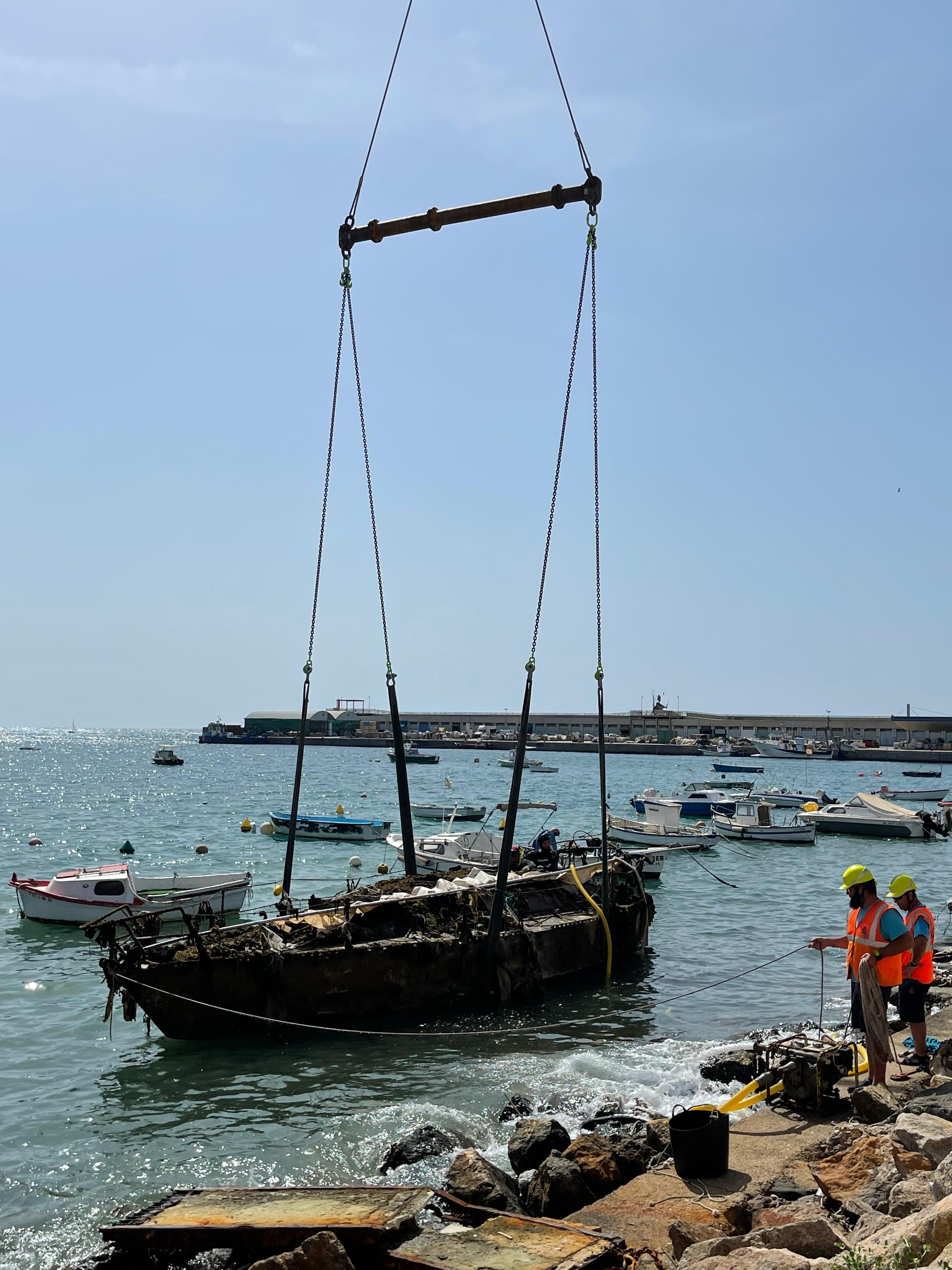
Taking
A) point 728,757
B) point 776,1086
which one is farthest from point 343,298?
point 728,757

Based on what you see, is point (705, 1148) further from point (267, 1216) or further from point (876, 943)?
point (267, 1216)

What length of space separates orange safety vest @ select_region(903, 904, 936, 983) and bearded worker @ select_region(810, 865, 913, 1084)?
222 mm

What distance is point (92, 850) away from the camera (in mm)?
47031

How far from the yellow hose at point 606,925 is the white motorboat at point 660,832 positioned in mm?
18458

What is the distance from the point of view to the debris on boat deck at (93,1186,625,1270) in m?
8.27

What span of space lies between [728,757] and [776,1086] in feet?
513

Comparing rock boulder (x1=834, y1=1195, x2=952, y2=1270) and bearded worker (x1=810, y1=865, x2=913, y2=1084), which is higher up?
bearded worker (x1=810, y1=865, x2=913, y2=1084)

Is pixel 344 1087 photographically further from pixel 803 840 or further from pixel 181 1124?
pixel 803 840

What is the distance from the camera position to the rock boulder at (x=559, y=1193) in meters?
10.1

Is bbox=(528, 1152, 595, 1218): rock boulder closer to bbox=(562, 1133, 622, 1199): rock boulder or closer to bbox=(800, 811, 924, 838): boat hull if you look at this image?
bbox=(562, 1133, 622, 1199): rock boulder

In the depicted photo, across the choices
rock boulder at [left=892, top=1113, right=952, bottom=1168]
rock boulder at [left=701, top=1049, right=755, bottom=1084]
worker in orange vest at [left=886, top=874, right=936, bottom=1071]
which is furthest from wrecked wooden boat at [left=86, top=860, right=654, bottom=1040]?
rock boulder at [left=892, top=1113, right=952, bottom=1168]

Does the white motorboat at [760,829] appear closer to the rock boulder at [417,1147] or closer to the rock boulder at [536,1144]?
the rock boulder at [417,1147]

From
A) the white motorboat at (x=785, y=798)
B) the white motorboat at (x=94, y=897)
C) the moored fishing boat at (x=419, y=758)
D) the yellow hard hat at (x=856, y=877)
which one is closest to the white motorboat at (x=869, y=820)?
the white motorboat at (x=785, y=798)

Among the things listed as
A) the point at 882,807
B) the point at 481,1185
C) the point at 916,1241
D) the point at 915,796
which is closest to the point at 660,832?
the point at 882,807
